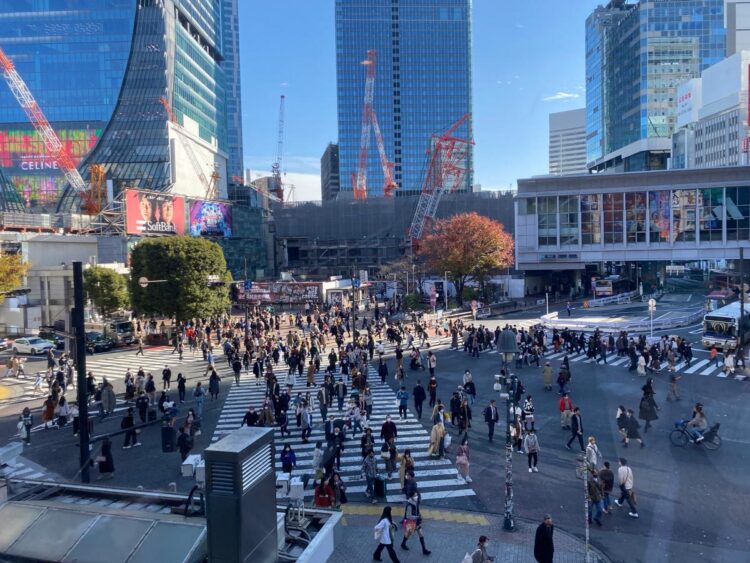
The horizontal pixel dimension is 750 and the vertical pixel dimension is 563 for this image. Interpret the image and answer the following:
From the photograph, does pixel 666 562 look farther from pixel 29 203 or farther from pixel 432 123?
pixel 432 123

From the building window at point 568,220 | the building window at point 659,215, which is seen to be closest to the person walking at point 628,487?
the building window at point 568,220

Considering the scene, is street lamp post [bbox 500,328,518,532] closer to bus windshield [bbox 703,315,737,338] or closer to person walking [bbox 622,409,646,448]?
person walking [bbox 622,409,646,448]

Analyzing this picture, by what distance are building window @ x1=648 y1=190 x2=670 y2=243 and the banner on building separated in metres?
34.8

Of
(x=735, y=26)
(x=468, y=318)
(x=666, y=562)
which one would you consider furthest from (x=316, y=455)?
(x=735, y=26)

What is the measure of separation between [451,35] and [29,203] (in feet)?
358

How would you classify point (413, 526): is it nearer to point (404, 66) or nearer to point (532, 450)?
point (532, 450)

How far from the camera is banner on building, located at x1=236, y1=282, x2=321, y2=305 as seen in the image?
190 feet

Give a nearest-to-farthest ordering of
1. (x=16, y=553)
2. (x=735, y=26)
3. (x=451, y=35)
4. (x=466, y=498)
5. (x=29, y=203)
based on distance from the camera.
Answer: (x=16, y=553), (x=466, y=498), (x=29, y=203), (x=735, y=26), (x=451, y=35)

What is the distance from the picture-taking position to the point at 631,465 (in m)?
16.2

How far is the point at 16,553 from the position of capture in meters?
6.14

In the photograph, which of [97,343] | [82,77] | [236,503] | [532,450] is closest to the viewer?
[236,503]

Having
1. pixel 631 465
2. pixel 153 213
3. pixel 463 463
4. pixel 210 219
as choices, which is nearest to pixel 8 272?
pixel 153 213

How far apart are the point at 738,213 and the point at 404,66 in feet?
369

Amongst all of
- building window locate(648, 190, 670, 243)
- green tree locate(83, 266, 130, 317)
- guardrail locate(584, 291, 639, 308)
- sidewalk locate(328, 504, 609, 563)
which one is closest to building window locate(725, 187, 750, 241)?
building window locate(648, 190, 670, 243)
